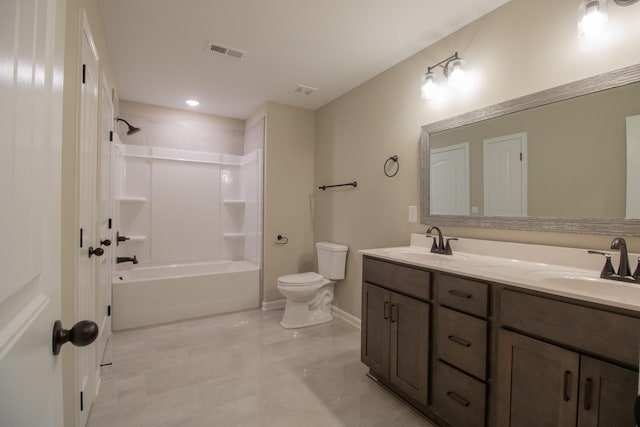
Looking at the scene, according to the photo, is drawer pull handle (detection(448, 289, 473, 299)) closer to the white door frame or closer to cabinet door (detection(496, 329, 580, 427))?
cabinet door (detection(496, 329, 580, 427))

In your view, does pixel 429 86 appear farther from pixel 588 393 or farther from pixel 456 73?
pixel 588 393

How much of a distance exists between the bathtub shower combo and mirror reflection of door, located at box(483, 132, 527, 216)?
2.50 m

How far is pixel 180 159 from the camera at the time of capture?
3.87 meters

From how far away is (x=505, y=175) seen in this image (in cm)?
188

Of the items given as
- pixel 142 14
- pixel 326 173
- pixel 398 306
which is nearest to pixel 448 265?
pixel 398 306

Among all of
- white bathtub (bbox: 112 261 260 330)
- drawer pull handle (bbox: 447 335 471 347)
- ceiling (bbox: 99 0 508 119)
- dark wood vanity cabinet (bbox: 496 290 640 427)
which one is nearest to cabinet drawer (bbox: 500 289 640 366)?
dark wood vanity cabinet (bbox: 496 290 640 427)

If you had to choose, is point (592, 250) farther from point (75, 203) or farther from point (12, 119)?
point (75, 203)

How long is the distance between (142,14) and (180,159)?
203 centimetres

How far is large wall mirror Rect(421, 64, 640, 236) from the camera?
1.43m

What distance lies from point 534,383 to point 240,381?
174cm

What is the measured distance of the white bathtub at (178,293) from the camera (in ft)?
9.77

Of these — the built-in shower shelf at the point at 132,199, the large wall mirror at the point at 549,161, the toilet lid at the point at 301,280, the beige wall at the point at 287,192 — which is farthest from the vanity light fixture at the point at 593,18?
the built-in shower shelf at the point at 132,199

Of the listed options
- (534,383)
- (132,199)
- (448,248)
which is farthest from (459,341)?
(132,199)

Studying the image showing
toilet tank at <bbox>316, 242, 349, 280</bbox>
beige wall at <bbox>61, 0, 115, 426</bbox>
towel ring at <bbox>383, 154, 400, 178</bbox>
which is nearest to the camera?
beige wall at <bbox>61, 0, 115, 426</bbox>
